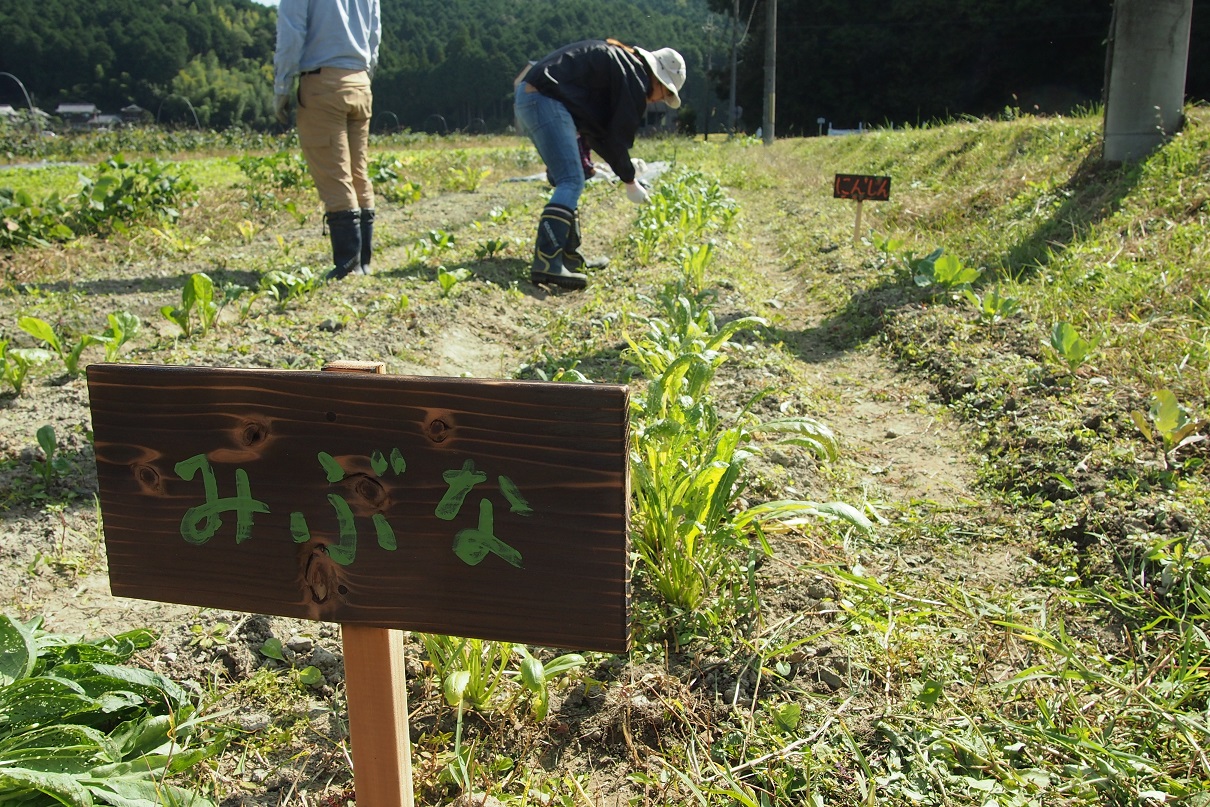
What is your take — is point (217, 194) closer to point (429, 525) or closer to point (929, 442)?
point (929, 442)

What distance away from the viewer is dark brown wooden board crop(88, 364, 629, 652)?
1.10 meters

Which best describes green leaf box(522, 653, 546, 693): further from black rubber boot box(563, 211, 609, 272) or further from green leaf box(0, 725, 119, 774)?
black rubber boot box(563, 211, 609, 272)

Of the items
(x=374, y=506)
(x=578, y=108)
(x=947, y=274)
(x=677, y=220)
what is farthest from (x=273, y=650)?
(x=677, y=220)

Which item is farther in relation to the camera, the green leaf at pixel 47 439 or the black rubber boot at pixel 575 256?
the black rubber boot at pixel 575 256

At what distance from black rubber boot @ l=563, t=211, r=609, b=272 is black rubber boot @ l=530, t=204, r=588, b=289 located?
0.06m

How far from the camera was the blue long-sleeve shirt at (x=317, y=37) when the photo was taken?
4.97 meters

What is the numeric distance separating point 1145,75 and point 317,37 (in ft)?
17.7

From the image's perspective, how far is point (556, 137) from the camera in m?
5.39

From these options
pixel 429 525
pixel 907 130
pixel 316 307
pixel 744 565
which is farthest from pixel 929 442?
pixel 907 130

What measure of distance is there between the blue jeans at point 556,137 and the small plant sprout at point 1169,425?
3560 mm

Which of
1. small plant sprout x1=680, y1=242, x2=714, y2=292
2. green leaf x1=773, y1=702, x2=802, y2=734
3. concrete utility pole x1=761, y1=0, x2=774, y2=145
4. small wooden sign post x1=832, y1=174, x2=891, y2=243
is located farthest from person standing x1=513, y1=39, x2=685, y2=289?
concrete utility pole x1=761, y1=0, x2=774, y2=145

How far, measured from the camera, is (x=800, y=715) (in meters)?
1.69

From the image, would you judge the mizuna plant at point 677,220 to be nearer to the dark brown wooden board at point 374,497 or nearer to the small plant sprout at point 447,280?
the small plant sprout at point 447,280

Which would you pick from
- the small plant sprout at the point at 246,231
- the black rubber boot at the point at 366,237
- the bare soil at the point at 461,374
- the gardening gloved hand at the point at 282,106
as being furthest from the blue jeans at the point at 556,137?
the small plant sprout at the point at 246,231
